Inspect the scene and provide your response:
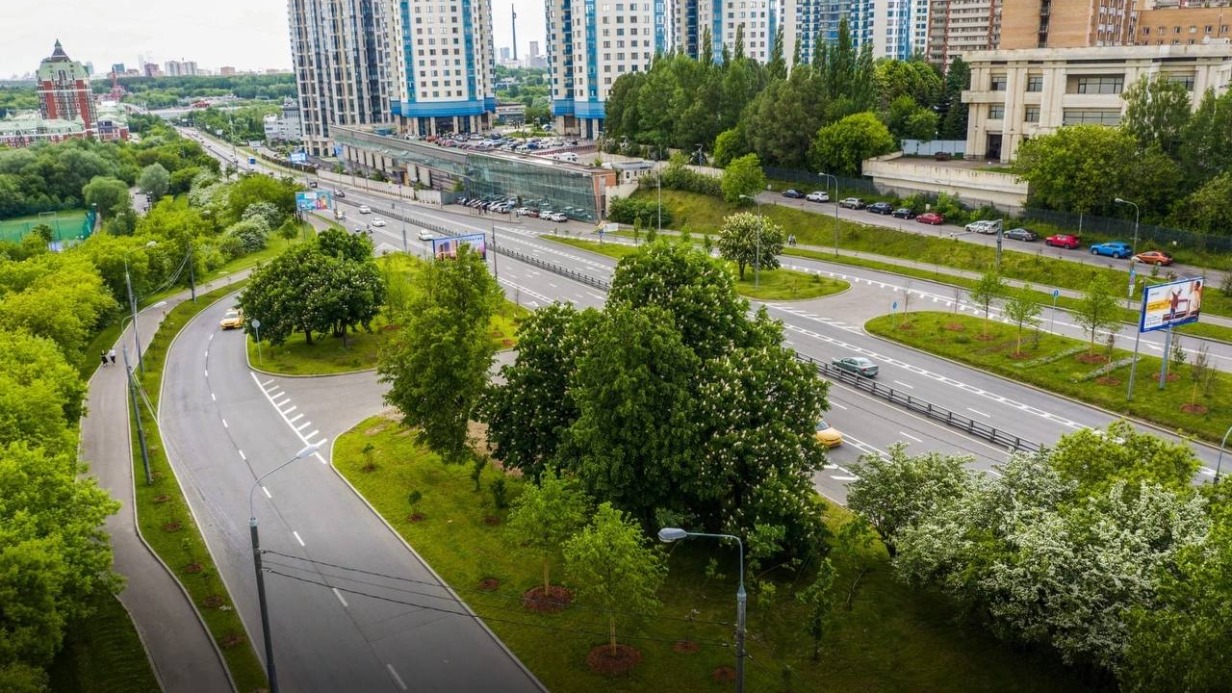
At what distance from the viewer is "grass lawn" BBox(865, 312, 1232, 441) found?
49.4 metres

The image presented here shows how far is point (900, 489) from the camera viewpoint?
3444 cm

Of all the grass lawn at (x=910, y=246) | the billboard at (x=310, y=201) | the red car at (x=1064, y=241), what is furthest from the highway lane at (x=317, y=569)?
the billboard at (x=310, y=201)

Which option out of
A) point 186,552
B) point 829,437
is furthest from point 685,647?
point 186,552

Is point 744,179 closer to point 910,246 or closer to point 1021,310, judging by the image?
point 910,246

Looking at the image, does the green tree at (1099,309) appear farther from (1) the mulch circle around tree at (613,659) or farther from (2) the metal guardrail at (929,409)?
(1) the mulch circle around tree at (613,659)

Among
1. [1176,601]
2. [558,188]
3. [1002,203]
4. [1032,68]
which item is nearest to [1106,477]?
[1176,601]

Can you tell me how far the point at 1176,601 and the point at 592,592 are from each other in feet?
54.6

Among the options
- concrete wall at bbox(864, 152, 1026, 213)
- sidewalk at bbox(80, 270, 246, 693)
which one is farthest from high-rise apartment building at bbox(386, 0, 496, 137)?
sidewalk at bbox(80, 270, 246, 693)

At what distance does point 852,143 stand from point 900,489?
73.9 metres

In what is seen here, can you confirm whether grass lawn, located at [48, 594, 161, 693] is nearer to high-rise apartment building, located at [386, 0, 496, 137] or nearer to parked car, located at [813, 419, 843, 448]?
parked car, located at [813, 419, 843, 448]

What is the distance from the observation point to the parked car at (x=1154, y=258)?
71.6m

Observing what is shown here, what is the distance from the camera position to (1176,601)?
2369cm

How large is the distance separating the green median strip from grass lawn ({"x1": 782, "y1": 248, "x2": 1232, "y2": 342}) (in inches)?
1951

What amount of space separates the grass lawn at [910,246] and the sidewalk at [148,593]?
60652 mm
